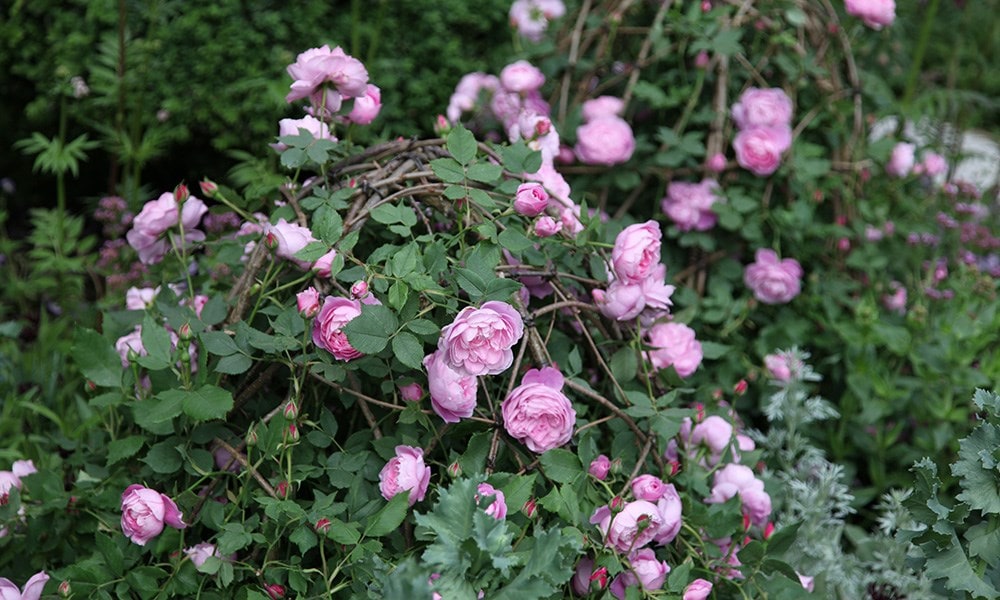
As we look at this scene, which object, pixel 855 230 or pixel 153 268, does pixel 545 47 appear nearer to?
pixel 855 230

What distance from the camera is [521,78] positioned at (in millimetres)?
2293

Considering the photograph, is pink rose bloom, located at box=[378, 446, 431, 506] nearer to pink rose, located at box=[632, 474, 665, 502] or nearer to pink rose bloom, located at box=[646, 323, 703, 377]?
pink rose, located at box=[632, 474, 665, 502]

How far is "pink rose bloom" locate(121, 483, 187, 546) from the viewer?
4.74 feet

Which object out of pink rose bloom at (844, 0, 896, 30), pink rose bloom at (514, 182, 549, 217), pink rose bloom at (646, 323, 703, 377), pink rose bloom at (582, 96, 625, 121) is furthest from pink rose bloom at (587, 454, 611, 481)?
pink rose bloom at (844, 0, 896, 30)

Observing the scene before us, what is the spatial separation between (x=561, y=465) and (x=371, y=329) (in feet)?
1.19

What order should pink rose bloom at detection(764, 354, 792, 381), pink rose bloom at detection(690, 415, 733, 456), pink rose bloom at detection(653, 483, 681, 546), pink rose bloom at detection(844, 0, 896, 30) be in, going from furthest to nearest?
pink rose bloom at detection(844, 0, 896, 30)
pink rose bloom at detection(764, 354, 792, 381)
pink rose bloom at detection(690, 415, 733, 456)
pink rose bloom at detection(653, 483, 681, 546)

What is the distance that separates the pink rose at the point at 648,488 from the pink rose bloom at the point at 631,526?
4cm

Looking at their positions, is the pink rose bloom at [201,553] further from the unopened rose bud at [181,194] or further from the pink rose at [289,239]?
the unopened rose bud at [181,194]

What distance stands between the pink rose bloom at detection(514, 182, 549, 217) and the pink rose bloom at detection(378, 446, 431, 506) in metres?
0.39

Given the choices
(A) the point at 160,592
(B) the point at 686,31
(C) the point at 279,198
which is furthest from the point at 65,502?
(B) the point at 686,31

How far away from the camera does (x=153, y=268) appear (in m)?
2.05

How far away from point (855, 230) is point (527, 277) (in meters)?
1.16

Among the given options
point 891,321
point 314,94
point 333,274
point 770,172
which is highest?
point 314,94

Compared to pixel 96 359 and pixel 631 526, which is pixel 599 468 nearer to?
pixel 631 526
